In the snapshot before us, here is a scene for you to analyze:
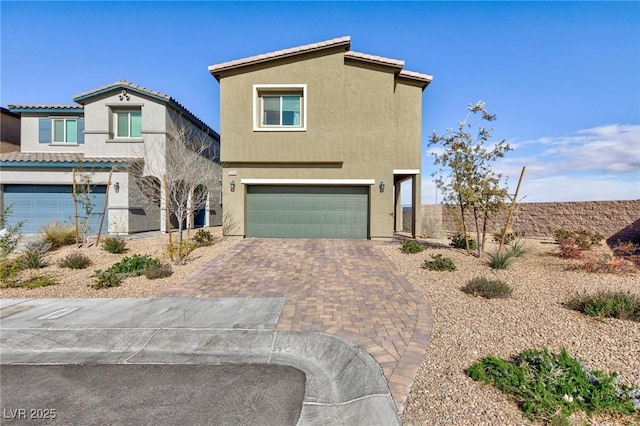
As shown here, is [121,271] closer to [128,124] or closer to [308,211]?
[308,211]

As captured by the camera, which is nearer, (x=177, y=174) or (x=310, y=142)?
(x=177, y=174)

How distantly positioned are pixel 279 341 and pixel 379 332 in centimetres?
151

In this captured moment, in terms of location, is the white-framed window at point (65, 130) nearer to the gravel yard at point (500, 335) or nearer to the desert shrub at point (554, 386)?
the gravel yard at point (500, 335)

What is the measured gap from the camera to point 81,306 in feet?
18.7

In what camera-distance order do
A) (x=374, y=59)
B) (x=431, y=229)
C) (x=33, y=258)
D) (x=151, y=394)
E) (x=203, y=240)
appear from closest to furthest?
(x=151, y=394)
(x=33, y=258)
(x=203, y=240)
(x=374, y=59)
(x=431, y=229)

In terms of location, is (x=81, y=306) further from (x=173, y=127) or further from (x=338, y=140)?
(x=173, y=127)

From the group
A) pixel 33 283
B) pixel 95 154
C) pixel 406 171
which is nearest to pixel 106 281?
pixel 33 283

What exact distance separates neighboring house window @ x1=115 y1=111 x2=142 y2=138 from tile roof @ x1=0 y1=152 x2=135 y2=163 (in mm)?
1542

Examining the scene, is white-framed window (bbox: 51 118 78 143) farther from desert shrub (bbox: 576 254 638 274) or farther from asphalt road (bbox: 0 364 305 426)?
desert shrub (bbox: 576 254 638 274)

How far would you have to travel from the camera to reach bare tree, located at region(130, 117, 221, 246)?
38.0 feet

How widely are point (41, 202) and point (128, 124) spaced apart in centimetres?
544

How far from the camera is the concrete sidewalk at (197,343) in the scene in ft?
10.9

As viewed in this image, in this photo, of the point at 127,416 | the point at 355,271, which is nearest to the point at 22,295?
the point at 127,416

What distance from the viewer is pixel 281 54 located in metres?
12.5
